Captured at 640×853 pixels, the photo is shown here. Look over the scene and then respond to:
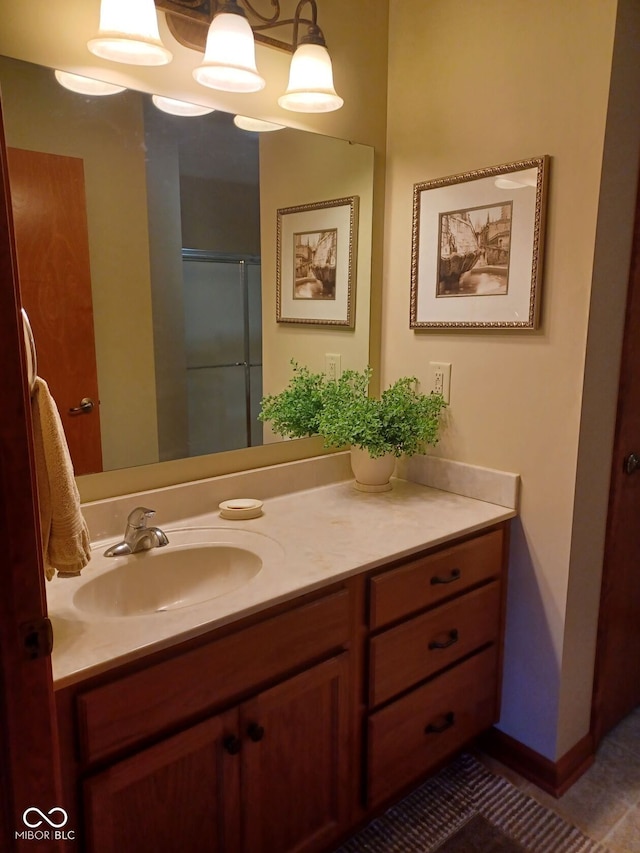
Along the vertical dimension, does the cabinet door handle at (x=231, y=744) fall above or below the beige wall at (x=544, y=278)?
below

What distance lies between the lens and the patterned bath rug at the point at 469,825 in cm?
155

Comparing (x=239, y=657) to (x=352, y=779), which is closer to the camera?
(x=239, y=657)

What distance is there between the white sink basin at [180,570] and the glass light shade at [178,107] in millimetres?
1048

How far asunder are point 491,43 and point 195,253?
1.00 meters

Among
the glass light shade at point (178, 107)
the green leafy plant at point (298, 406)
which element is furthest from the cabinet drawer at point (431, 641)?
the glass light shade at point (178, 107)

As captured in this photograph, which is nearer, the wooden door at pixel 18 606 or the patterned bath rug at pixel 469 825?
the wooden door at pixel 18 606

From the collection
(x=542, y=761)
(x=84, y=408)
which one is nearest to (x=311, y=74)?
(x=84, y=408)

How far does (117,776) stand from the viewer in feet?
3.32

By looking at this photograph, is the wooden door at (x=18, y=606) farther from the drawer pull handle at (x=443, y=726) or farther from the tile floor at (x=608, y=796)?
the tile floor at (x=608, y=796)

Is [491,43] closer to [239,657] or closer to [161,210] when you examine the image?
[161,210]

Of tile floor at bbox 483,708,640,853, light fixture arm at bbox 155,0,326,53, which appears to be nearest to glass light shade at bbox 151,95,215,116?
light fixture arm at bbox 155,0,326,53

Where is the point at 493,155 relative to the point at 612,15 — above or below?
below

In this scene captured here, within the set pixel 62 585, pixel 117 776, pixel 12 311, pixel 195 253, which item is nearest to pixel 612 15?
pixel 195 253

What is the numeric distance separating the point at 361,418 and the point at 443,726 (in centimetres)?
89
